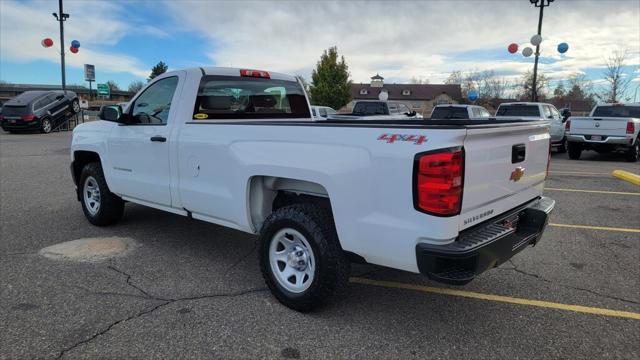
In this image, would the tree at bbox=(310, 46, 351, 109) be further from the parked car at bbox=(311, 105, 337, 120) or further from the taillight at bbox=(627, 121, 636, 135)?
the taillight at bbox=(627, 121, 636, 135)

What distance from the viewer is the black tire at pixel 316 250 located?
314 cm

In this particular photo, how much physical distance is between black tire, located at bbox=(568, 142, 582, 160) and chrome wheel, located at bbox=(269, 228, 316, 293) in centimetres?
1355

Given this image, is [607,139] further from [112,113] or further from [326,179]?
[112,113]

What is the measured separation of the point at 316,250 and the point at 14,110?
2276cm

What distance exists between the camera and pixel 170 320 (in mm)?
3299

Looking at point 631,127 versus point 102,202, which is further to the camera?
point 631,127

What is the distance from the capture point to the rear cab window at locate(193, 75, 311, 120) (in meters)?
4.39

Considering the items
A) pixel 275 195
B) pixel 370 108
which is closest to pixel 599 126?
pixel 370 108

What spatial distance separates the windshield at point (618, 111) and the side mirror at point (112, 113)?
49.8 feet

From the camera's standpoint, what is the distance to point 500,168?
3.06 meters

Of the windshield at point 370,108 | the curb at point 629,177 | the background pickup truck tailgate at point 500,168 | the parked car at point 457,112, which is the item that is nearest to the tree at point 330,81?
the windshield at point 370,108

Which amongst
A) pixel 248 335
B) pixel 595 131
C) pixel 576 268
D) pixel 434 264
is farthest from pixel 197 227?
pixel 595 131

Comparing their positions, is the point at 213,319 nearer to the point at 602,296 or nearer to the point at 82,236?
the point at 82,236

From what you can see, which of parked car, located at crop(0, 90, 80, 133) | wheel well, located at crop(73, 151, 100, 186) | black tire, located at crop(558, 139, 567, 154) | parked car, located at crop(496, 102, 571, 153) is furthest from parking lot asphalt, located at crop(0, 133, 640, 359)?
parked car, located at crop(0, 90, 80, 133)
